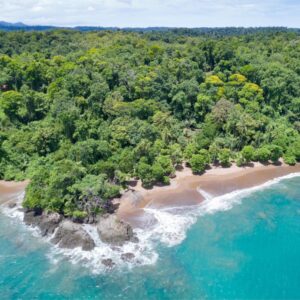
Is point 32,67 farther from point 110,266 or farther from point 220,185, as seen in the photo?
point 110,266

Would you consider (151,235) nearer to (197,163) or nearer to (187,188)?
(187,188)

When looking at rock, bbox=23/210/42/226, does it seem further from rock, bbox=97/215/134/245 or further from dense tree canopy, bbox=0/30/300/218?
rock, bbox=97/215/134/245

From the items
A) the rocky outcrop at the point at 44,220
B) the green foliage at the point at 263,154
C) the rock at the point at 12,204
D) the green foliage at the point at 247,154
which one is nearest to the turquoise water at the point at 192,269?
the rocky outcrop at the point at 44,220

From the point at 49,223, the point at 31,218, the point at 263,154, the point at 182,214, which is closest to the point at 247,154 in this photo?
the point at 263,154

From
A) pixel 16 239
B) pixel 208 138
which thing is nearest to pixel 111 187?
pixel 16 239

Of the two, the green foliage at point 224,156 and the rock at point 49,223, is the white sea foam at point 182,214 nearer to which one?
the green foliage at point 224,156

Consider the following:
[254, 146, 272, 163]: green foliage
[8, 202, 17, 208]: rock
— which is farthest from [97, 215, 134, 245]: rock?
[254, 146, 272, 163]: green foliage
